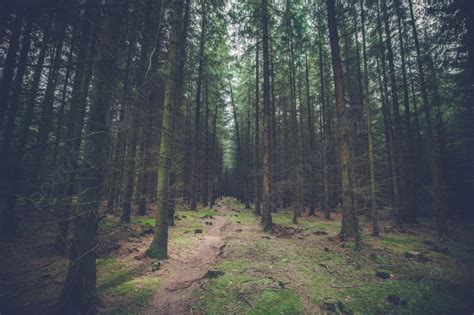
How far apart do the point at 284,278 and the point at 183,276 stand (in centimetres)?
278

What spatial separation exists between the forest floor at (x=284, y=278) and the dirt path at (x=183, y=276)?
0.08 feet

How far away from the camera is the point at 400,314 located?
13.0 feet

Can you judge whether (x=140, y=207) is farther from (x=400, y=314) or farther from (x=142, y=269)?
(x=400, y=314)

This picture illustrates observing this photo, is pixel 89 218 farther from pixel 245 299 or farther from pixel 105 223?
pixel 105 223

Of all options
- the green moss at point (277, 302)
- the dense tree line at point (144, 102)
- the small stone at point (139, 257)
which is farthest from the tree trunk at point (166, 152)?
the green moss at point (277, 302)

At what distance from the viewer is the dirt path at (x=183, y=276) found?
167 inches

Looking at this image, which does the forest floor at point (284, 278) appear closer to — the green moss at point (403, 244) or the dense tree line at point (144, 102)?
the green moss at point (403, 244)

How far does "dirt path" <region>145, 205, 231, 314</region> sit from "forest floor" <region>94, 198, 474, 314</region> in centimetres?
2

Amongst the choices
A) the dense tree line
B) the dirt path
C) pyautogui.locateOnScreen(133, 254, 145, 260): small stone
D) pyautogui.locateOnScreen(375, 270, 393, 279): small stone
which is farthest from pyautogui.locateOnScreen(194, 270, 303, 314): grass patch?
pyautogui.locateOnScreen(133, 254, 145, 260): small stone

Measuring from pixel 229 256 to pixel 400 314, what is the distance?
4584 mm

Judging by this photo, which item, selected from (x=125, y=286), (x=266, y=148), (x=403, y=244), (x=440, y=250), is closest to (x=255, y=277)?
(x=125, y=286)

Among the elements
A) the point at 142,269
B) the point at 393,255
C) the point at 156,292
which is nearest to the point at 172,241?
the point at 142,269

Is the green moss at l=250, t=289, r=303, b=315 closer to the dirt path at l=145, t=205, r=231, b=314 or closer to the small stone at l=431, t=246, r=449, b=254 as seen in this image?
the dirt path at l=145, t=205, r=231, b=314

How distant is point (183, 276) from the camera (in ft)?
18.5
